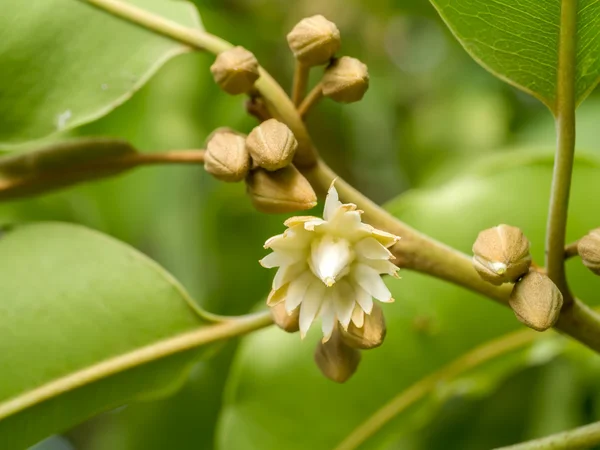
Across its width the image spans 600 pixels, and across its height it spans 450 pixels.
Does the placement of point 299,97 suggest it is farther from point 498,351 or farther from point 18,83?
point 498,351

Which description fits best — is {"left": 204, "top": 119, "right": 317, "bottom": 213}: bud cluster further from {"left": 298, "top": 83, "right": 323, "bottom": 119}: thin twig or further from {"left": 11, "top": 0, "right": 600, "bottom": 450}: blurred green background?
{"left": 11, "top": 0, "right": 600, "bottom": 450}: blurred green background

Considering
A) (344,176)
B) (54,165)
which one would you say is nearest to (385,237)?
(54,165)

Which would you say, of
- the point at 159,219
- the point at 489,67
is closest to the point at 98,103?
the point at 489,67

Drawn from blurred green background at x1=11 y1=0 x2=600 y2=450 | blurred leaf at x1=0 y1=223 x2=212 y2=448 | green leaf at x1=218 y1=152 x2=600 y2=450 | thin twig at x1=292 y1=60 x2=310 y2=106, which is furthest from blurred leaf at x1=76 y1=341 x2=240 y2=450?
thin twig at x1=292 y1=60 x2=310 y2=106

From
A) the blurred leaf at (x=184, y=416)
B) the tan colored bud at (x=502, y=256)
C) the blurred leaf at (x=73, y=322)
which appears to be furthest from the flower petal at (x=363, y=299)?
the blurred leaf at (x=184, y=416)

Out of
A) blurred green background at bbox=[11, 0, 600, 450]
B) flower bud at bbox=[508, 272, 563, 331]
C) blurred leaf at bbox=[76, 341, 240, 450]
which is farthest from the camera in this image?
blurred leaf at bbox=[76, 341, 240, 450]

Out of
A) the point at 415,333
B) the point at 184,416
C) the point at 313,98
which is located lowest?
the point at 184,416

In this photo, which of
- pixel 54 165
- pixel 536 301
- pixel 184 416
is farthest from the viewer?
pixel 184 416

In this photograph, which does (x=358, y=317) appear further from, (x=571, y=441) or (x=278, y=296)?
(x=571, y=441)

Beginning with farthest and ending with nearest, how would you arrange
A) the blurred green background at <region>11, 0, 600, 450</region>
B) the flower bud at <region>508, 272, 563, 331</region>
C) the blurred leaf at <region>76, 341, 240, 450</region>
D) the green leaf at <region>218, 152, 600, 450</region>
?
the blurred leaf at <region>76, 341, 240, 450</region>, the blurred green background at <region>11, 0, 600, 450</region>, the green leaf at <region>218, 152, 600, 450</region>, the flower bud at <region>508, 272, 563, 331</region>
